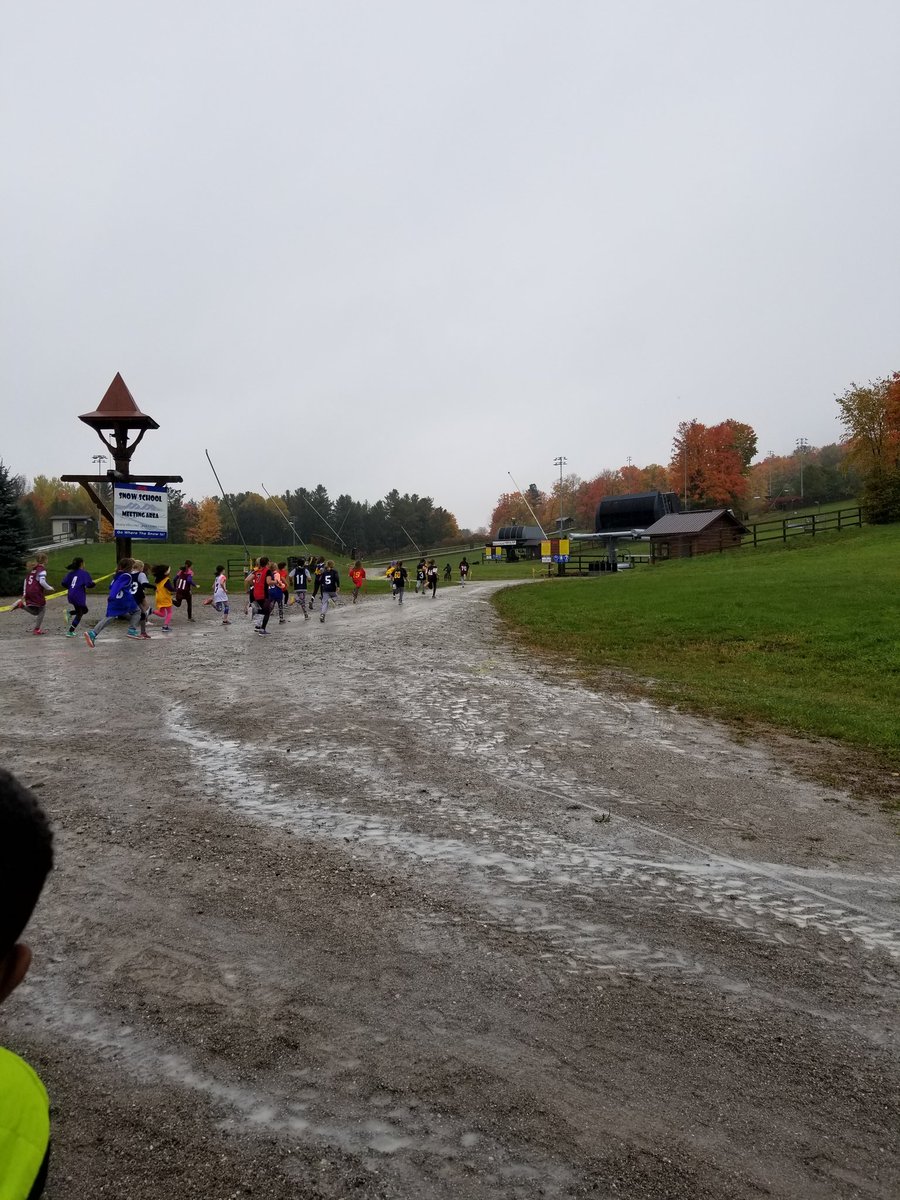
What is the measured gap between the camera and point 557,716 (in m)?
9.76

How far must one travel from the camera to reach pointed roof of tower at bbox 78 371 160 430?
79.6 ft

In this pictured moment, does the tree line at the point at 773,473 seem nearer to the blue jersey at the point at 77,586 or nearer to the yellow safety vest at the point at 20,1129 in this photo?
the blue jersey at the point at 77,586

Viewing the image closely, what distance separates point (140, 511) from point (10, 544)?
18576 mm

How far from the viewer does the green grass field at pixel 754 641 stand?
423 inches

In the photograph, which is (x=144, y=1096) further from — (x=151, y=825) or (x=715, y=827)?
(x=715, y=827)

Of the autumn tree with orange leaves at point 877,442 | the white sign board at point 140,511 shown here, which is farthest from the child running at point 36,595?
the autumn tree with orange leaves at point 877,442

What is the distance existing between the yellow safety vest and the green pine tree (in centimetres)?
4143

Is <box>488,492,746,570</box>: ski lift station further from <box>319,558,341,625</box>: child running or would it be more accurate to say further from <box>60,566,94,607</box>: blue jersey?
<box>60,566,94,607</box>: blue jersey

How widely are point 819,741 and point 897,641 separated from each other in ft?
26.8

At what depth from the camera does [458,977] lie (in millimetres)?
3484

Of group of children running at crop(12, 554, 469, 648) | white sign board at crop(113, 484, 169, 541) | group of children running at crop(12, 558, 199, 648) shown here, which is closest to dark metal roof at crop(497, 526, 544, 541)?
group of children running at crop(12, 554, 469, 648)

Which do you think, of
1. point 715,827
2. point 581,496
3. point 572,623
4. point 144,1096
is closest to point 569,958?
point 144,1096

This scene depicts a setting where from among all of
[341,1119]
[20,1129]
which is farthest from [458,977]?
[20,1129]

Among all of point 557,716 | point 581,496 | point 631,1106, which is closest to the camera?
point 631,1106
